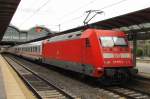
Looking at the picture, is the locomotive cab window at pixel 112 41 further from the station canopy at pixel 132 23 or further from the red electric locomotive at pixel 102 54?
the station canopy at pixel 132 23

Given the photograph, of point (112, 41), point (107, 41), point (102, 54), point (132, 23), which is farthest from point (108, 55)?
point (132, 23)

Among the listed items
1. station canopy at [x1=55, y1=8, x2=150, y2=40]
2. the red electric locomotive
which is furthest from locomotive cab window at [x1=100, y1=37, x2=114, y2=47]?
station canopy at [x1=55, y1=8, x2=150, y2=40]

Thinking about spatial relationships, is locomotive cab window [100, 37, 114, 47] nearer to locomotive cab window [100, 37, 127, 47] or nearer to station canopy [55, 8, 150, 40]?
locomotive cab window [100, 37, 127, 47]

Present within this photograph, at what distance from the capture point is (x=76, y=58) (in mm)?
17438

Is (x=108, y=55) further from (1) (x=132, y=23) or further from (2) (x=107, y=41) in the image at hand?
(1) (x=132, y=23)

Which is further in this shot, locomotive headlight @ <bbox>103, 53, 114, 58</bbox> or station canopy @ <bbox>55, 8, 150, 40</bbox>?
station canopy @ <bbox>55, 8, 150, 40</bbox>

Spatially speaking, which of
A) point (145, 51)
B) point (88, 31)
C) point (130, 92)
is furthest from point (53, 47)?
point (145, 51)

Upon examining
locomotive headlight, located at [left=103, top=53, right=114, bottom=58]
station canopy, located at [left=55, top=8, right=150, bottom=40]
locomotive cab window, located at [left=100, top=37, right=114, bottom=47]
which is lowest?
locomotive headlight, located at [left=103, top=53, right=114, bottom=58]

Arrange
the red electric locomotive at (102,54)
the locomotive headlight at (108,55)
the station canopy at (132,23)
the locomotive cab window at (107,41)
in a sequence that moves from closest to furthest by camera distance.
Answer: the red electric locomotive at (102,54)
the locomotive headlight at (108,55)
the locomotive cab window at (107,41)
the station canopy at (132,23)

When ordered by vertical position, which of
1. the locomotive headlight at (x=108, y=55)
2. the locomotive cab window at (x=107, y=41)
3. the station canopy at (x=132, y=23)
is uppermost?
the station canopy at (x=132, y=23)

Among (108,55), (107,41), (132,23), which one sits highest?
(132,23)

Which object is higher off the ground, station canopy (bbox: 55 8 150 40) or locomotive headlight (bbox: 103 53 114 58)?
station canopy (bbox: 55 8 150 40)

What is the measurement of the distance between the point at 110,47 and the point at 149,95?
3497 mm

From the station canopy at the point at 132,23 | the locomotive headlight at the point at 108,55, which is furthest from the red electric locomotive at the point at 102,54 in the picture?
the station canopy at the point at 132,23
